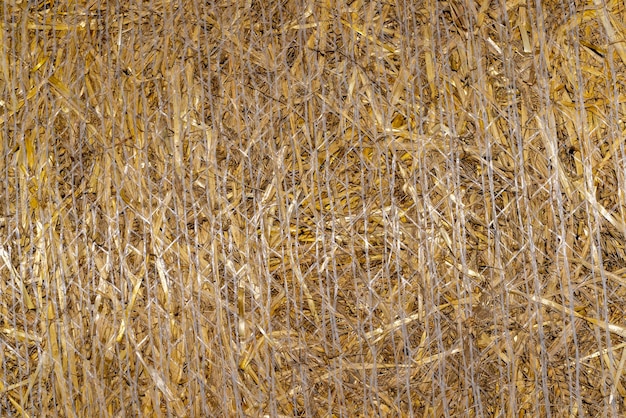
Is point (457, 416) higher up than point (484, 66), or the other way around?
point (484, 66)

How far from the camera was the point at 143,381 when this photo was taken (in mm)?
830

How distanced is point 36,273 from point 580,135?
0.70 m

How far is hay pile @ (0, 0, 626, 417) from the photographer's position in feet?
2.54

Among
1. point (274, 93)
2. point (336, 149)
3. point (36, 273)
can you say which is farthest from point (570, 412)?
point (36, 273)

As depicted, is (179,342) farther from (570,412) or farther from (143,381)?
(570,412)

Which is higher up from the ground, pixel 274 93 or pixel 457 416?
pixel 274 93

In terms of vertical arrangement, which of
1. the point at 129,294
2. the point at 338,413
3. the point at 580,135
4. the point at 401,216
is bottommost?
the point at 338,413

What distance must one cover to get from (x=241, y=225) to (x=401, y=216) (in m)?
0.20

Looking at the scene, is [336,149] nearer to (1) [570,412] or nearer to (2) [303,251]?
(2) [303,251]

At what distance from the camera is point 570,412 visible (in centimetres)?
77

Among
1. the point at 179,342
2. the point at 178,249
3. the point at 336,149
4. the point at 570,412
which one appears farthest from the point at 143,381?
the point at 570,412

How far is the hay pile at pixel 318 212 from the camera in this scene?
2.54 ft

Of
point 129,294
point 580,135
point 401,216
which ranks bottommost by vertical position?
point 129,294

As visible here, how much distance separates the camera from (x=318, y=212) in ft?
2.61
